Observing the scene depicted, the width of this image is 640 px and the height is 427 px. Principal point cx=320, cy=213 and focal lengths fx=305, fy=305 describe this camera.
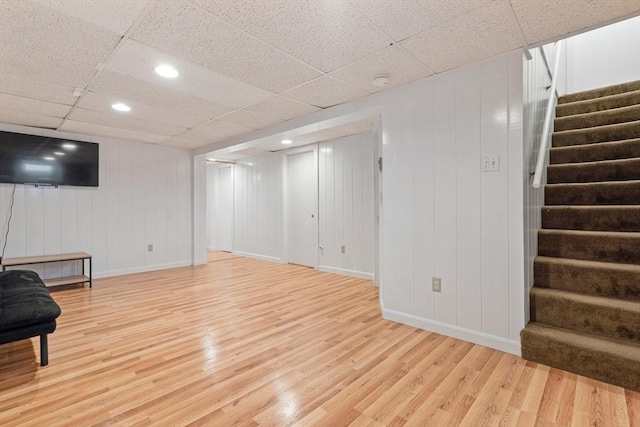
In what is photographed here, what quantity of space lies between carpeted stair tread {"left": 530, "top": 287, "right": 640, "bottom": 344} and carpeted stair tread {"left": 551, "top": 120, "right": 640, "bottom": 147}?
1798mm

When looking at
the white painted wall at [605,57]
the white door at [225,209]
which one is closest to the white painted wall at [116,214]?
the white door at [225,209]

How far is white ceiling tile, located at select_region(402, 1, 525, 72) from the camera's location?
1.83 m

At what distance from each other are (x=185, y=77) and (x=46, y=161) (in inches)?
127

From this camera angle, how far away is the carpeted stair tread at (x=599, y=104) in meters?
3.30

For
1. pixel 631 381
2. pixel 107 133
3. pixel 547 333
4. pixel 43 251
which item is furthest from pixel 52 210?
pixel 631 381

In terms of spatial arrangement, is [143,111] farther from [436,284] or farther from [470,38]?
[436,284]

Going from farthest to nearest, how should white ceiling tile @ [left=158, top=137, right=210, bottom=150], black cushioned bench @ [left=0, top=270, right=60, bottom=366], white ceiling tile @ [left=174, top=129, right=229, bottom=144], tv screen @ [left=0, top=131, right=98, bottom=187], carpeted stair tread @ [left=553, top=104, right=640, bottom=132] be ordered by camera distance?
white ceiling tile @ [left=158, top=137, right=210, bottom=150] → white ceiling tile @ [left=174, top=129, right=229, bottom=144] → tv screen @ [left=0, top=131, right=98, bottom=187] → carpeted stair tread @ [left=553, top=104, right=640, bottom=132] → black cushioned bench @ [left=0, top=270, right=60, bottom=366]

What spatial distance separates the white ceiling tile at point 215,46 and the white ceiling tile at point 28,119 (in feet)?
9.32

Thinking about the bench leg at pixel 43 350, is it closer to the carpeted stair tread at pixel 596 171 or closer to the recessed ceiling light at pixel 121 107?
the recessed ceiling light at pixel 121 107

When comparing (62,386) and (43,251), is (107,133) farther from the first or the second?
(62,386)

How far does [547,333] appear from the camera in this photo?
6.98 feet

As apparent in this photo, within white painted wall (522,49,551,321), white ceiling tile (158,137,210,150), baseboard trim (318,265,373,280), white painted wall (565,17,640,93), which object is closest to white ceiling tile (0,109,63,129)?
white ceiling tile (158,137,210,150)

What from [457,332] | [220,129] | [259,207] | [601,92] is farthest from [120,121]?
[601,92]

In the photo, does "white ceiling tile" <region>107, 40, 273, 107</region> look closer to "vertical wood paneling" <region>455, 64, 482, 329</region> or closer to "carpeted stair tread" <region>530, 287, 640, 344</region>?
"vertical wood paneling" <region>455, 64, 482, 329</region>
